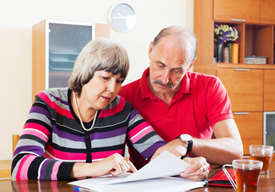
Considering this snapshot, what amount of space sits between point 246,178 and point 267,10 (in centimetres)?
370

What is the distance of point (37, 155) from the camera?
139 cm

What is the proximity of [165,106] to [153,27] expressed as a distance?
8.10ft

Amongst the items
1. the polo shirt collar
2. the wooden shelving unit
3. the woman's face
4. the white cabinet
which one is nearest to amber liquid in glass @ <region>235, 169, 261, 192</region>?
the woman's face

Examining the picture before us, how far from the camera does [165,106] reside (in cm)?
197

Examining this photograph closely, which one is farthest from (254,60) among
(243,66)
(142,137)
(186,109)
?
(142,137)

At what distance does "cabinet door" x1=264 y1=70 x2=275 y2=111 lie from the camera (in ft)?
13.9

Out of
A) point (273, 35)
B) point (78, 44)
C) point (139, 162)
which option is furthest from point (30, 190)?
point (273, 35)

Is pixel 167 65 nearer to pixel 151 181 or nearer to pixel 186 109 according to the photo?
pixel 186 109

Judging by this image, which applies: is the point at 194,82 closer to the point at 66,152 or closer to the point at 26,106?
the point at 66,152

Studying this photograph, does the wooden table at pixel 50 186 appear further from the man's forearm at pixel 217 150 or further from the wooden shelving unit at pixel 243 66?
the wooden shelving unit at pixel 243 66

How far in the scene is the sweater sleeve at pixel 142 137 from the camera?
1.62 meters

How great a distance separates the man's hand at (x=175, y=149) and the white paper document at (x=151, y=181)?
20 centimetres

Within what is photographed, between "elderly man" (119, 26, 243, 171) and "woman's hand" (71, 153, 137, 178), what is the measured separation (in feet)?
2.02

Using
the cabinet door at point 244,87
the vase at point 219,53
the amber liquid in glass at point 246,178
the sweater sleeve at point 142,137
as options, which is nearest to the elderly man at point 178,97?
the sweater sleeve at point 142,137
